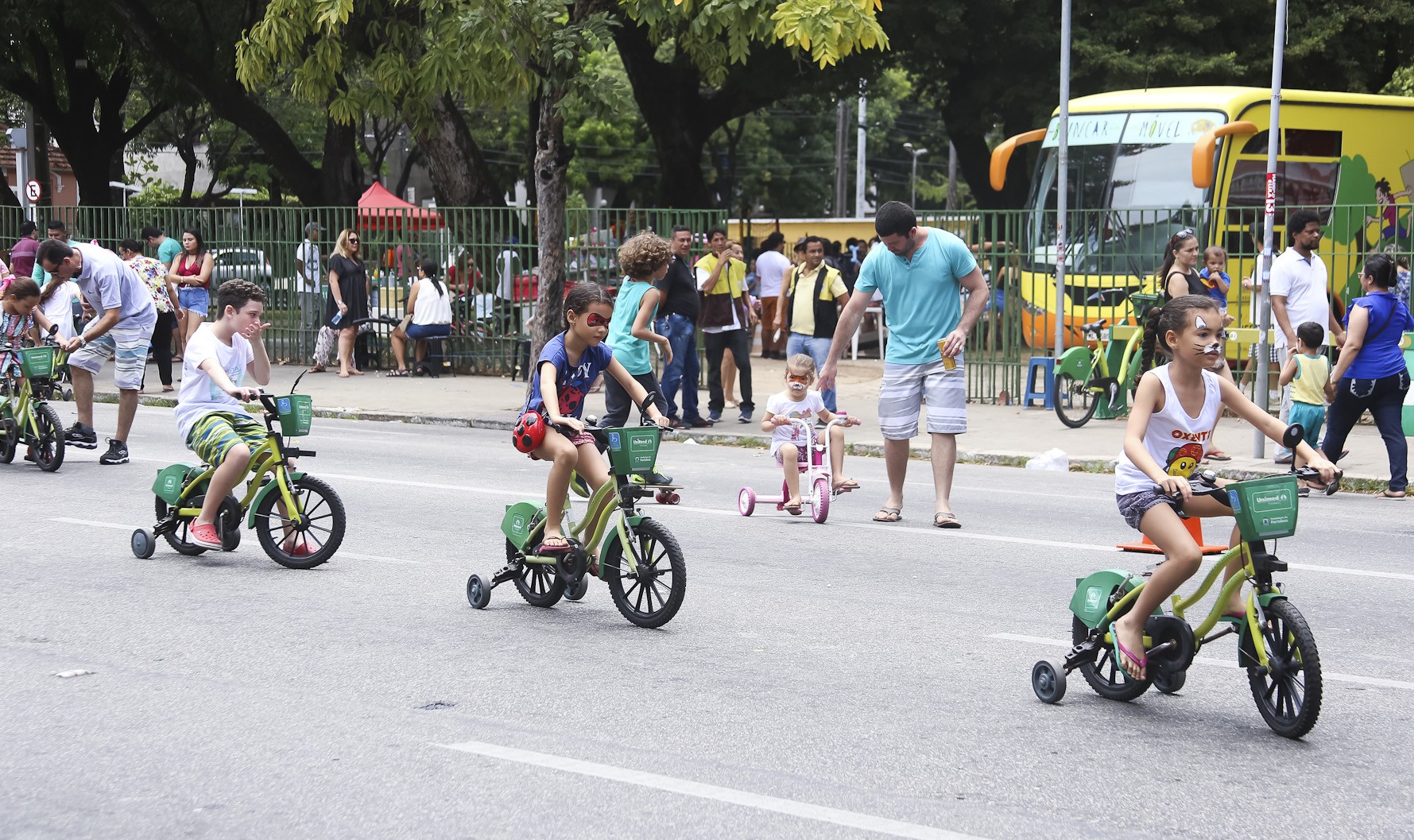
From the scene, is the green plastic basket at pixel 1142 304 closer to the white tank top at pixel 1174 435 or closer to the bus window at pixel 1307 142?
the bus window at pixel 1307 142

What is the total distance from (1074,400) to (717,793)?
11630mm

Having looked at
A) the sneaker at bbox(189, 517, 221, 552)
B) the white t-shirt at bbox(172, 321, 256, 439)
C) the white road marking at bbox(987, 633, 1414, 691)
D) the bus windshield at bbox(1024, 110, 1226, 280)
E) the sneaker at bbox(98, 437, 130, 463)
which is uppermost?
the bus windshield at bbox(1024, 110, 1226, 280)

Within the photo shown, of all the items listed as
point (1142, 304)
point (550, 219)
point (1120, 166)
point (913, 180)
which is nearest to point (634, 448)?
point (1142, 304)

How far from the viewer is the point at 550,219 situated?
16781 mm

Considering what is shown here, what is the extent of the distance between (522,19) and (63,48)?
2057cm

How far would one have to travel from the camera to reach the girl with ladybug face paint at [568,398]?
274 inches

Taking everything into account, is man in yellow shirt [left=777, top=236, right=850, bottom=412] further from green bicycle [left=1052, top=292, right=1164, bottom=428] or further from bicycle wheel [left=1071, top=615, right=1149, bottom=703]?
bicycle wheel [left=1071, top=615, right=1149, bottom=703]

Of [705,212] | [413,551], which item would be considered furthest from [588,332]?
[705,212]

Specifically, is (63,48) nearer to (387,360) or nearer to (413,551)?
(387,360)

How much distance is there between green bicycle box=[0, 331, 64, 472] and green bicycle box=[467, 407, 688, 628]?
593 centimetres

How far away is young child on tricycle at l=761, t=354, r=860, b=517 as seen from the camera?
10109mm

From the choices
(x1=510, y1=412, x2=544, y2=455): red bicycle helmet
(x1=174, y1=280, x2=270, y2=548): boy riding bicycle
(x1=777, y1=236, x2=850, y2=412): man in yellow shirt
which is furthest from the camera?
(x1=777, y1=236, x2=850, y2=412): man in yellow shirt

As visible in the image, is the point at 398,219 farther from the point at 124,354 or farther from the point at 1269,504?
the point at 1269,504

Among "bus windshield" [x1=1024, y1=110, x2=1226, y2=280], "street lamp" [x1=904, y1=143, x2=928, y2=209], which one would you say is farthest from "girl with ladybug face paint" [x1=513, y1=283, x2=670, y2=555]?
"street lamp" [x1=904, y1=143, x2=928, y2=209]
